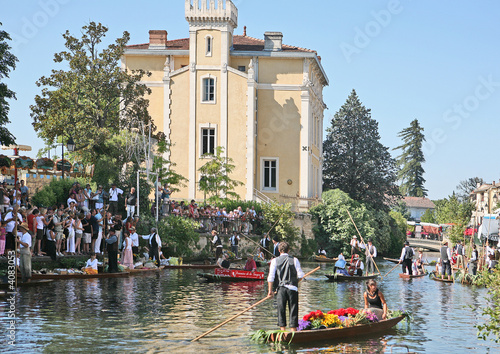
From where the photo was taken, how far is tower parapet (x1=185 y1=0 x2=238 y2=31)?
5710cm

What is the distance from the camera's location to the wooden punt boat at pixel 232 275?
31594 millimetres

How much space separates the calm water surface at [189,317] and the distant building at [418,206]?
114 metres

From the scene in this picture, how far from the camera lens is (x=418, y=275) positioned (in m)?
38.4

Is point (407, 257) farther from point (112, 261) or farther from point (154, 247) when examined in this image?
point (112, 261)

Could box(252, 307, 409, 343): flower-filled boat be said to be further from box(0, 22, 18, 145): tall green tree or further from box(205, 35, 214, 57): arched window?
box(205, 35, 214, 57): arched window

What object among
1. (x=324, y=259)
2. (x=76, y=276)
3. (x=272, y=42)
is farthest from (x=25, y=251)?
(x=272, y=42)

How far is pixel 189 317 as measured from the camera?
821 inches

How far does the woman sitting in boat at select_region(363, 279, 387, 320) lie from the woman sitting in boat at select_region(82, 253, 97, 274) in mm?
14168

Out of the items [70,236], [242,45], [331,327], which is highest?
[242,45]

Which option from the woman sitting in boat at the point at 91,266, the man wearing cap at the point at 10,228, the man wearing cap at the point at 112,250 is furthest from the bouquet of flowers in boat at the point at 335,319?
the man wearing cap at the point at 112,250

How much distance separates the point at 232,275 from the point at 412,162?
98.6 meters

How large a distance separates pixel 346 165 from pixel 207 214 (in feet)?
92.5

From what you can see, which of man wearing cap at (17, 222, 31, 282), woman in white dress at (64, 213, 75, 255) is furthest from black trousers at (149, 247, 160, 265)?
man wearing cap at (17, 222, 31, 282)

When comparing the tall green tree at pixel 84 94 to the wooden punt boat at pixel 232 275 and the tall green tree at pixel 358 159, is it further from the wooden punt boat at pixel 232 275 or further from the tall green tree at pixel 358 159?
the tall green tree at pixel 358 159
